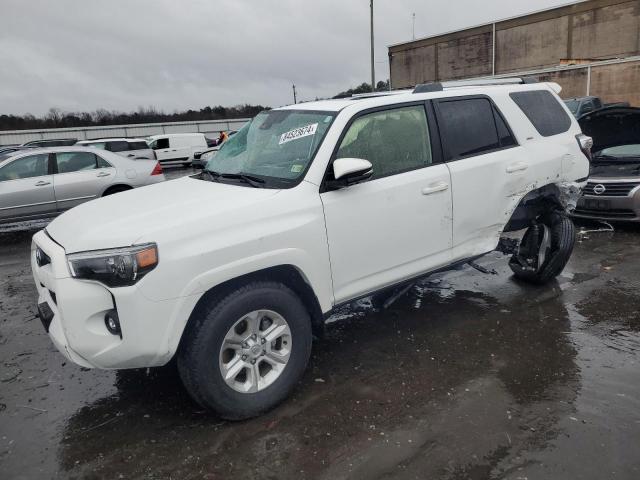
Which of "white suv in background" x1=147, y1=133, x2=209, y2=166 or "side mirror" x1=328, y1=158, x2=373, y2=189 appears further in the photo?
"white suv in background" x1=147, y1=133, x2=209, y2=166

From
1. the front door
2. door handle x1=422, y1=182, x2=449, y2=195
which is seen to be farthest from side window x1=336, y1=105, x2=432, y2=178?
door handle x1=422, y1=182, x2=449, y2=195

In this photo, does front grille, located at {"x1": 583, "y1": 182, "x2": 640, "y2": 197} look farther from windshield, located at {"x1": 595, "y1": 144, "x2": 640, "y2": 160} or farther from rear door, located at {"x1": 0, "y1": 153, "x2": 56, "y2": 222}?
rear door, located at {"x1": 0, "y1": 153, "x2": 56, "y2": 222}

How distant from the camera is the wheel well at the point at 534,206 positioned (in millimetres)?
4766

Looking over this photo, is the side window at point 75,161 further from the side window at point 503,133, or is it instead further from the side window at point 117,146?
the side window at point 117,146

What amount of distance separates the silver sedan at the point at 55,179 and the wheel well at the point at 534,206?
304 inches

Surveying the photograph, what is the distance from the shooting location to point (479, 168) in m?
4.13

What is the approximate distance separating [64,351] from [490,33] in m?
53.2

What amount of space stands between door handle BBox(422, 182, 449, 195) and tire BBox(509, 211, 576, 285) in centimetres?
170

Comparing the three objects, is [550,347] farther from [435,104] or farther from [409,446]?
[435,104]

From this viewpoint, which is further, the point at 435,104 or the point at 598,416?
the point at 435,104

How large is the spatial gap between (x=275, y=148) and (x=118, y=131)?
Result: 134 ft

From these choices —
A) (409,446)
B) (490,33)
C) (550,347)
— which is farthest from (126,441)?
(490,33)

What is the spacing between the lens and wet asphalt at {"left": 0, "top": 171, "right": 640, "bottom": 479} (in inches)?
107

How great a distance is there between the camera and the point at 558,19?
4431 cm
